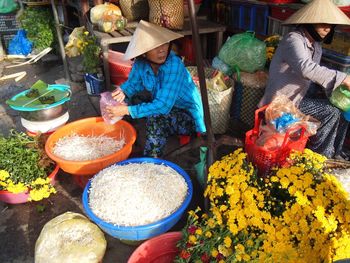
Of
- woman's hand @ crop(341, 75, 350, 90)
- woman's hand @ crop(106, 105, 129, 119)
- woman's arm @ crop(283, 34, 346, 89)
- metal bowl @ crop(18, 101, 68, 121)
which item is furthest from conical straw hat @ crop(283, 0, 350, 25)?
metal bowl @ crop(18, 101, 68, 121)

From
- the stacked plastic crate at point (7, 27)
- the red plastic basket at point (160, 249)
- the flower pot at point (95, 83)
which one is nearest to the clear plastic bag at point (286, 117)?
the red plastic basket at point (160, 249)

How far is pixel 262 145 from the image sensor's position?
2.58m

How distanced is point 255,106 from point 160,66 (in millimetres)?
1375

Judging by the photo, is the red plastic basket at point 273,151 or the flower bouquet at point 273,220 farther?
the red plastic basket at point 273,151

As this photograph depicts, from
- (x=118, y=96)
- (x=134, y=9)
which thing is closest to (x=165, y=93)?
(x=118, y=96)

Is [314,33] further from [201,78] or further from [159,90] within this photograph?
[159,90]

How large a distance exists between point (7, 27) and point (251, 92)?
20.7 ft

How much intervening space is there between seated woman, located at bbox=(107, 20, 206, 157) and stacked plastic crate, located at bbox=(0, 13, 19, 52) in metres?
5.51

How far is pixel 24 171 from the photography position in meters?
2.94

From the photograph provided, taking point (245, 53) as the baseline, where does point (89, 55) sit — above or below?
below

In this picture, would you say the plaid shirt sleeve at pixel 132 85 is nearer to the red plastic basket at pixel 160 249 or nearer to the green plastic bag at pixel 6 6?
the red plastic basket at pixel 160 249

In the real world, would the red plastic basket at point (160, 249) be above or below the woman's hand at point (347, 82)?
below

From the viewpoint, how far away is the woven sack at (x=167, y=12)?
4520 mm

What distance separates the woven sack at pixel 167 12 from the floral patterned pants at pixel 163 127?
1918 mm
